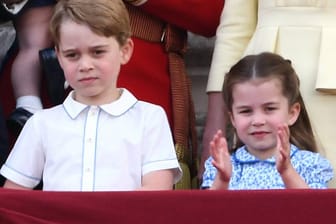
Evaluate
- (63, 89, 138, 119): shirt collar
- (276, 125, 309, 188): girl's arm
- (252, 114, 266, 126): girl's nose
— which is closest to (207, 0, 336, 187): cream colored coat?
(252, 114, 266, 126): girl's nose

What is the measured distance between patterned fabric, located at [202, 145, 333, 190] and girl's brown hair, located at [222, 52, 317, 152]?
58 millimetres

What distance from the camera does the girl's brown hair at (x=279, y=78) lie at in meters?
3.07

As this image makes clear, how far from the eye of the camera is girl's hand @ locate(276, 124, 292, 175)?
2.73 m

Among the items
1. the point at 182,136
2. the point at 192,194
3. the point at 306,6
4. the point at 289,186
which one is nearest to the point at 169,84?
the point at 182,136

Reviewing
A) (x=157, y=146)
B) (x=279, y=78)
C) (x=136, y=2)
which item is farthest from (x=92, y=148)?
(x=136, y=2)

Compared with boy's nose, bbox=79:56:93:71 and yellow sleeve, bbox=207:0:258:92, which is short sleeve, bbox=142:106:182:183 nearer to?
boy's nose, bbox=79:56:93:71

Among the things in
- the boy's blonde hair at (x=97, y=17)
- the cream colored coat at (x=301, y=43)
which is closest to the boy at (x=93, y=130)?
the boy's blonde hair at (x=97, y=17)

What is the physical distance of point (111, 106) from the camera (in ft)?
9.85

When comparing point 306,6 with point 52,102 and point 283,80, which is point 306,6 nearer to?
point 283,80

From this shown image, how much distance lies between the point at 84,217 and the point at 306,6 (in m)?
1.06

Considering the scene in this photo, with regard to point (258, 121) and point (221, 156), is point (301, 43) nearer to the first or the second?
point (258, 121)

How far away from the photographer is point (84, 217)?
2.50 meters

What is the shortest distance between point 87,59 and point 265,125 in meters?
0.46

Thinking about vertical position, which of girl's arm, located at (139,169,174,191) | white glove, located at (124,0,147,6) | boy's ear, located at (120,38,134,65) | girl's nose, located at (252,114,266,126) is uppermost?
white glove, located at (124,0,147,6)
